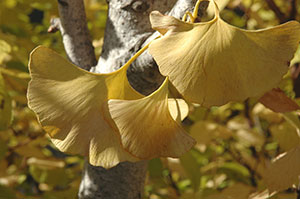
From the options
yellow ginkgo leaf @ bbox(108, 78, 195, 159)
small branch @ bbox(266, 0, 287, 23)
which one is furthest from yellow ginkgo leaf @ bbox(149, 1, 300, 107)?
small branch @ bbox(266, 0, 287, 23)

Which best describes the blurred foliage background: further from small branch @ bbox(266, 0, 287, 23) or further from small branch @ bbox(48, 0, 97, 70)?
small branch @ bbox(48, 0, 97, 70)

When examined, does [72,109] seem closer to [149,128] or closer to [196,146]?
[149,128]

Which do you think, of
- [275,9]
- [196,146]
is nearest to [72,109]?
[275,9]

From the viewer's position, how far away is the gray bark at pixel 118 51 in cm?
47

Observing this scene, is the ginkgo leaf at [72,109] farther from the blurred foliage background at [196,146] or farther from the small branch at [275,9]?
the small branch at [275,9]

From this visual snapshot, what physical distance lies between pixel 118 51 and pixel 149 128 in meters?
0.16

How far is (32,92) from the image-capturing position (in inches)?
14.6

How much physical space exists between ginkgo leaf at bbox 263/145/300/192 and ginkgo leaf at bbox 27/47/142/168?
0.66 feet

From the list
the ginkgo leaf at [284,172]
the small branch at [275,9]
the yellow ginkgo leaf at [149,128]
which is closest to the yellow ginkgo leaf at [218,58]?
the yellow ginkgo leaf at [149,128]

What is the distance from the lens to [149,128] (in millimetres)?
367

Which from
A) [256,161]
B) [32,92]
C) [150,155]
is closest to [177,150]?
[150,155]

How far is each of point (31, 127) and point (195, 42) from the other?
34.7 inches

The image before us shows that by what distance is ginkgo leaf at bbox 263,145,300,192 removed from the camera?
468 millimetres

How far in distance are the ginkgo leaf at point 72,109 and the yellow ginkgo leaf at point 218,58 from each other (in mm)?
88
